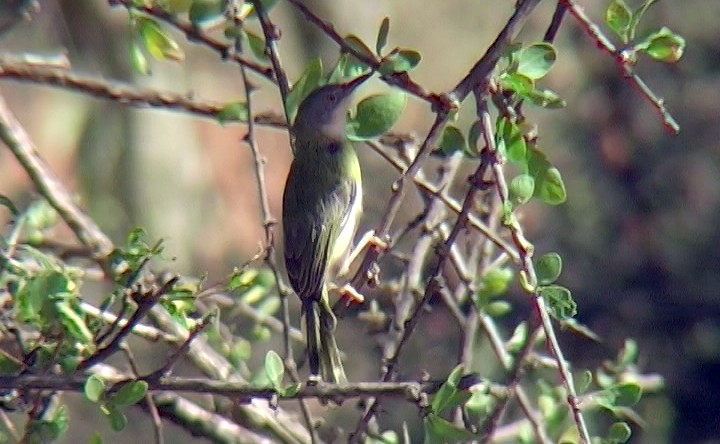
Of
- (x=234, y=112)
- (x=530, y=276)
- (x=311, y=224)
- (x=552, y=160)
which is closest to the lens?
(x=530, y=276)

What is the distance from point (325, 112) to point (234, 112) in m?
1.03

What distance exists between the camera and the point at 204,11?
9.49 feet

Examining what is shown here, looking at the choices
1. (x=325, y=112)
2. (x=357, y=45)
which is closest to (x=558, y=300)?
(x=357, y=45)

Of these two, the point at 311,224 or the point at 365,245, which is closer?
the point at 365,245

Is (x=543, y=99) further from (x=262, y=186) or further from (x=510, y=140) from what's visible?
(x=262, y=186)

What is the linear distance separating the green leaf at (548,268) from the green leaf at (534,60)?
320mm

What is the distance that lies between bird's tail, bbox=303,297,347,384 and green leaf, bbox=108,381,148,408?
2.42 feet

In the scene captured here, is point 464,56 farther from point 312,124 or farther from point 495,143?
point 495,143

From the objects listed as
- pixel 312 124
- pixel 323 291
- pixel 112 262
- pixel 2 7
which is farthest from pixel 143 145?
pixel 112 262

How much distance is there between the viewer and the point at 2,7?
26.6 ft

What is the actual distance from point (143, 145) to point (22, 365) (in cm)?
768

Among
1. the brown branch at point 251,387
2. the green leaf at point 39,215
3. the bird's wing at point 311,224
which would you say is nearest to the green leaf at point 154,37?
the green leaf at point 39,215

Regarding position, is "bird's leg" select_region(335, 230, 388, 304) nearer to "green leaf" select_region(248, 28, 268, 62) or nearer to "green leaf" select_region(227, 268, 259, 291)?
"green leaf" select_region(227, 268, 259, 291)

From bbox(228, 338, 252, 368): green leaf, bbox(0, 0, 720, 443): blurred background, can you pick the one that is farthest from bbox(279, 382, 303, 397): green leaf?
bbox(0, 0, 720, 443): blurred background
